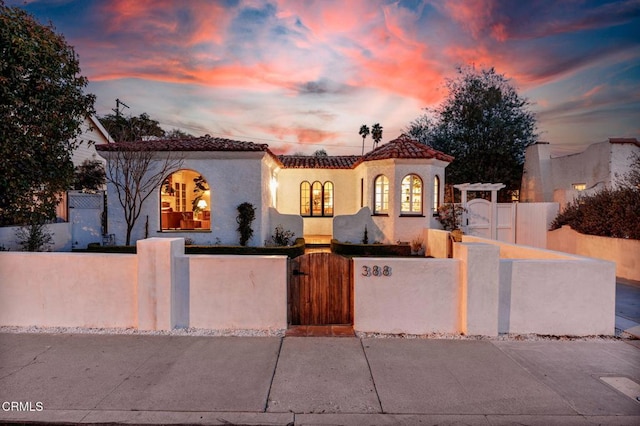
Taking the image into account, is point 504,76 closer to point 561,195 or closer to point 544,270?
point 561,195

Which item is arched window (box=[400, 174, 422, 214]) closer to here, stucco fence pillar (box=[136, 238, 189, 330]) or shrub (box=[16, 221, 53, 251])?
stucco fence pillar (box=[136, 238, 189, 330])

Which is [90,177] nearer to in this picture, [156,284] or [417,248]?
[156,284]

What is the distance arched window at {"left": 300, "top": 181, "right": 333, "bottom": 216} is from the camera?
58.9 feet

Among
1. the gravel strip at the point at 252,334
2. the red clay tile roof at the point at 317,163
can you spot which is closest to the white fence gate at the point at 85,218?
the gravel strip at the point at 252,334

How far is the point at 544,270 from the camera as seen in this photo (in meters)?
5.66

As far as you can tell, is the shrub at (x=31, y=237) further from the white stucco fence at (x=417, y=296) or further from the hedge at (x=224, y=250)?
the white stucco fence at (x=417, y=296)

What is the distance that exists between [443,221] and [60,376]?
12986mm

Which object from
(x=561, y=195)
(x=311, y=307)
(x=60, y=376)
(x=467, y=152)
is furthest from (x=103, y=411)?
(x=467, y=152)

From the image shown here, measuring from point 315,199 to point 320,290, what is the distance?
482 inches

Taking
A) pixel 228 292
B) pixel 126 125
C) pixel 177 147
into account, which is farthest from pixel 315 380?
pixel 126 125

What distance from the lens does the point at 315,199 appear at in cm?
1805

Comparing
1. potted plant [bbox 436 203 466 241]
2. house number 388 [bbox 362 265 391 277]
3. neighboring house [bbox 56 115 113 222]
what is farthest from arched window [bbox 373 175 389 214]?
neighboring house [bbox 56 115 113 222]

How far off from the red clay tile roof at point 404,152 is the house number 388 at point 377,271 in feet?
28.3

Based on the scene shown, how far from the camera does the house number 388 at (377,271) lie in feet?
18.6
